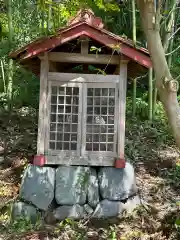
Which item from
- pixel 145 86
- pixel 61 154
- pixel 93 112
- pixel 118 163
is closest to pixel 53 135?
pixel 61 154

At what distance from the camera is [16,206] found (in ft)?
17.1

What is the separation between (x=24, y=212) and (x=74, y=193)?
30.7 inches

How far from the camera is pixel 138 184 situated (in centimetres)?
619

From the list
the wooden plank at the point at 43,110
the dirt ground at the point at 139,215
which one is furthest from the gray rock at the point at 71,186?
the wooden plank at the point at 43,110

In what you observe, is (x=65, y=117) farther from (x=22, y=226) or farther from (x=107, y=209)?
(x=22, y=226)

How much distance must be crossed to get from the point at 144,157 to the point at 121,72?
7.87ft

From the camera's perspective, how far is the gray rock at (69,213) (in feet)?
17.2

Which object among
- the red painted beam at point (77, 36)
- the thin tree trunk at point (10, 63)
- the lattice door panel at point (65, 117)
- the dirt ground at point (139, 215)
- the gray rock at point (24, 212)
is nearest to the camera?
the dirt ground at point (139, 215)

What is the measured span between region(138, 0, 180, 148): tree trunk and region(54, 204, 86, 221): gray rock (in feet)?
10.4

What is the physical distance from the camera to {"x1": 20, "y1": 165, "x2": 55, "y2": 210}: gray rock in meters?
5.30

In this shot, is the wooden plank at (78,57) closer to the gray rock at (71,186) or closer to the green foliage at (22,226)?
the gray rock at (71,186)

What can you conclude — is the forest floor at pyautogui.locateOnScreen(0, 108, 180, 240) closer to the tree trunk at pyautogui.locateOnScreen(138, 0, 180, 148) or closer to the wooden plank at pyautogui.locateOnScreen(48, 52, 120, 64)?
the tree trunk at pyautogui.locateOnScreen(138, 0, 180, 148)

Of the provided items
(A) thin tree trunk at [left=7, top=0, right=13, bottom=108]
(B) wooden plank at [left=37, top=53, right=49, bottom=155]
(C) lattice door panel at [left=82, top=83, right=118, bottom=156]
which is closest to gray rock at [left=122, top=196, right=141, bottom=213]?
(C) lattice door panel at [left=82, top=83, right=118, bottom=156]

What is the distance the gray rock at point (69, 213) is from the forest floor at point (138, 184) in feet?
0.45
